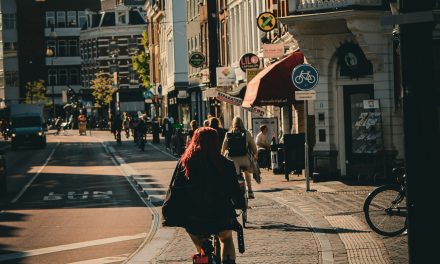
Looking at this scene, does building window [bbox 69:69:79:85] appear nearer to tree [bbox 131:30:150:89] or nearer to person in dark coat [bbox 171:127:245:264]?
tree [bbox 131:30:150:89]

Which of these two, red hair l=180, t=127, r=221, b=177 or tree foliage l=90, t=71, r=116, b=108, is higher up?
tree foliage l=90, t=71, r=116, b=108

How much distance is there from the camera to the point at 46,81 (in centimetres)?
13538

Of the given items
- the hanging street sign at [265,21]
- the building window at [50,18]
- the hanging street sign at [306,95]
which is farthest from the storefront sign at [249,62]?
the building window at [50,18]

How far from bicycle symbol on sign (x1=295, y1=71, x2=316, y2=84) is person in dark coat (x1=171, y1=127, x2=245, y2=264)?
14213 mm

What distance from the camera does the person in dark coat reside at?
816 cm

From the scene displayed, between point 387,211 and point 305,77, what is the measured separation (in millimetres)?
8497

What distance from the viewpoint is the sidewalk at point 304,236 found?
12641 mm

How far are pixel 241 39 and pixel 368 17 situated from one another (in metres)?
20.7

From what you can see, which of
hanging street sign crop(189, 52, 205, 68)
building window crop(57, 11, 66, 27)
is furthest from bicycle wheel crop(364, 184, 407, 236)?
building window crop(57, 11, 66, 27)

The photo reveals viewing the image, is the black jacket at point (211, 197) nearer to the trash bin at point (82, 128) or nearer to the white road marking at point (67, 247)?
the white road marking at point (67, 247)

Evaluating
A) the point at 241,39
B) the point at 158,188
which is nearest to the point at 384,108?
the point at 158,188

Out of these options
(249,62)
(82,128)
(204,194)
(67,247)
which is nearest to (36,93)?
(82,128)

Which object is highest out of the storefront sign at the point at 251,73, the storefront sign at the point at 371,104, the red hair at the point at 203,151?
the storefront sign at the point at 251,73

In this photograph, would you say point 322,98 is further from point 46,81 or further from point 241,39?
point 46,81
